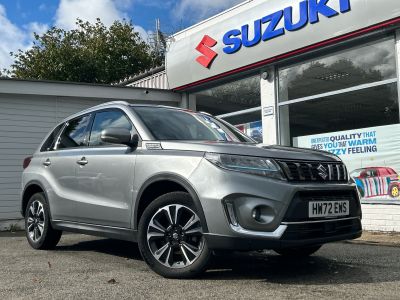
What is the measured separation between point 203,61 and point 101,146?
7.04 meters

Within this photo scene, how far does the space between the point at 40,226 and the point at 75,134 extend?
4.34 ft

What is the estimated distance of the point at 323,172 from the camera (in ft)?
14.7

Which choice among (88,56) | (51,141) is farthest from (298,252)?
(88,56)

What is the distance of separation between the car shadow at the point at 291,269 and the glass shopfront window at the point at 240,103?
5.80 m

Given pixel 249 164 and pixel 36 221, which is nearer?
pixel 249 164

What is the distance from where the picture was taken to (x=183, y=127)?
5.31 meters

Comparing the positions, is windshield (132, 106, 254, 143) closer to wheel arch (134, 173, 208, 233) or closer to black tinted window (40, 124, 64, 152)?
wheel arch (134, 173, 208, 233)

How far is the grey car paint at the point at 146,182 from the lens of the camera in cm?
405

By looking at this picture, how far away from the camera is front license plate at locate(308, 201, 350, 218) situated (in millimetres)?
4223

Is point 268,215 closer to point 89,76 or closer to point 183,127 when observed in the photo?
point 183,127

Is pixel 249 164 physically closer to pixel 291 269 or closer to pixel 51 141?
pixel 291 269

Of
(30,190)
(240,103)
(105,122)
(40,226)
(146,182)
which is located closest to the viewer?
(146,182)

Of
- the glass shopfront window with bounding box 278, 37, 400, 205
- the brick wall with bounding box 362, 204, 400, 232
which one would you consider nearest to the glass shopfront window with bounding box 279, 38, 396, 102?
the glass shopfront window with bounding box 278, 37, 400, 205

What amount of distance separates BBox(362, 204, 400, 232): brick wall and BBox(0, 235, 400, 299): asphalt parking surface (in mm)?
2139
